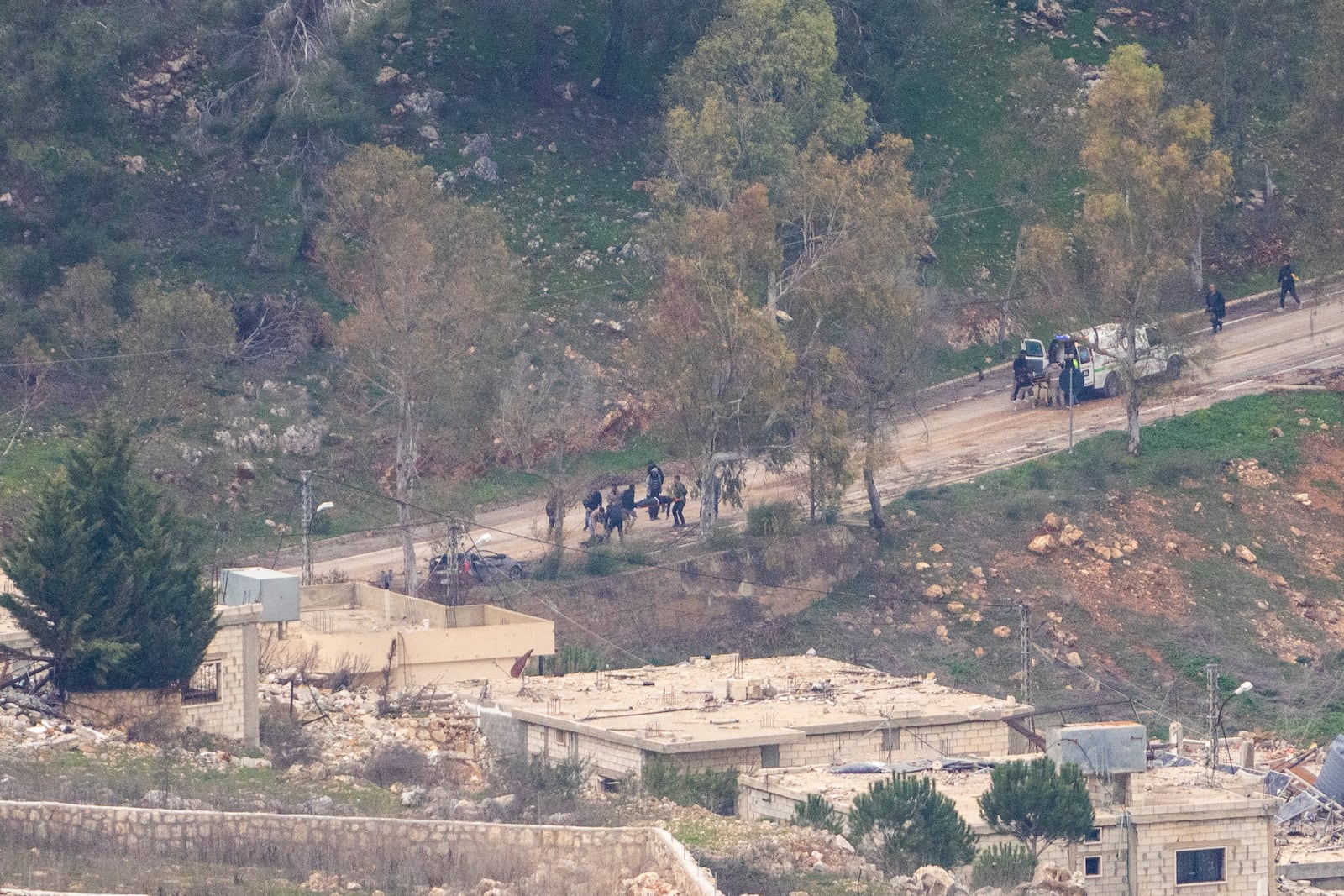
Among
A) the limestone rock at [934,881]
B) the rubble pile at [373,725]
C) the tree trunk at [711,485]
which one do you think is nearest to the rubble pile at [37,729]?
the rubble pile at [373,725]

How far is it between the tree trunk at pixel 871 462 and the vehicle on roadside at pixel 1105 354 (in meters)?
6.54

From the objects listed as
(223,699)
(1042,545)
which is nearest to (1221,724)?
(1042,545)

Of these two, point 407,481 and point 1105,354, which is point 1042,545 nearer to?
point 1105,354

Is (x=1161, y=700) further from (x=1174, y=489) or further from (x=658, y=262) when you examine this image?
(x=658, y=262)

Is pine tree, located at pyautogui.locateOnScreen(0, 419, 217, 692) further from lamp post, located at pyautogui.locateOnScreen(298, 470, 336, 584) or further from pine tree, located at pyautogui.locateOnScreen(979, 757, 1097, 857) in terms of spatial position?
pine tree, located at pyautogui.locateOnScreen(979, 757, 1097, 857)

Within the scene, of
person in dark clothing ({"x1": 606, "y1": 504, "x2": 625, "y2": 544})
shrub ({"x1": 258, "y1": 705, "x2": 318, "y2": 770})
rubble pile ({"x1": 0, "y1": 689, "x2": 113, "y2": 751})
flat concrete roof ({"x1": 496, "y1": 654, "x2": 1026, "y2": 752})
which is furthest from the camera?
person in dark clothing ({"x1": 606, "y1": 504, "x2": 625, "y2": 544})

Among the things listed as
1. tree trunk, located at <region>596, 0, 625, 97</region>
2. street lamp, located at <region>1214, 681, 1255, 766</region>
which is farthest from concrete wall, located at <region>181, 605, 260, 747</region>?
→ tree trunk, located at <region>596, 0, 625, 97</region>

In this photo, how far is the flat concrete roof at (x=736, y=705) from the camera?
36312mm

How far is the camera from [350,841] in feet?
88.1

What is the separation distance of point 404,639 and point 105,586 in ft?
27.7

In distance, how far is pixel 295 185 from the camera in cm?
5772

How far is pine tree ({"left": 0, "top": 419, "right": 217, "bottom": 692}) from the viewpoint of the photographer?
113ft

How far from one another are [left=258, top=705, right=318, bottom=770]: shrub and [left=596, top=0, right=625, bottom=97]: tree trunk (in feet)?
→ 113

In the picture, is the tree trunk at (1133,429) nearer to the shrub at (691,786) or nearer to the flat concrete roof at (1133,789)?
the flat concrete roof at (1133,789)
